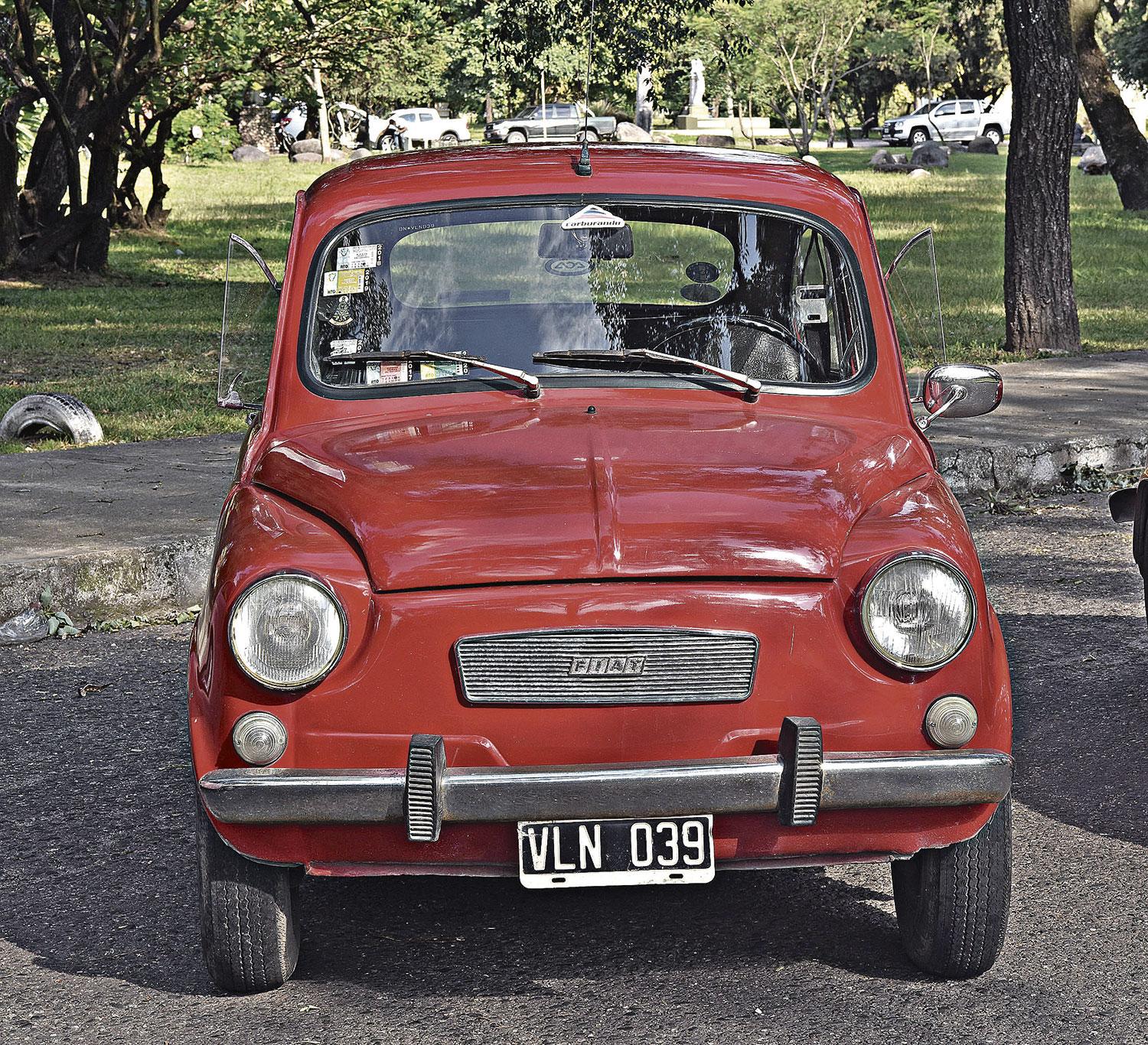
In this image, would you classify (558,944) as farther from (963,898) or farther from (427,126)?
(427,126)

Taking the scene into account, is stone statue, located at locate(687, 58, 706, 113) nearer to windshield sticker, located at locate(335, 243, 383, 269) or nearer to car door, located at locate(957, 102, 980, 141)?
car door, located at locate(957, 102, 980, 141)

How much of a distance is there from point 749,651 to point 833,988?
859 mm

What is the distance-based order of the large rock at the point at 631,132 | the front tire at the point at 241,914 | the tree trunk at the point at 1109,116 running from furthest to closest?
the large rock at the point at 631,132
the tree trunk at the point at 1109,116
the front tire at the point at 241,914

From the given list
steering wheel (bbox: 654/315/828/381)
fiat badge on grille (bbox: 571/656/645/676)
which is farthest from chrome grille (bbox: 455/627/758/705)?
steering wheel (bbox: 654/315/828/381)

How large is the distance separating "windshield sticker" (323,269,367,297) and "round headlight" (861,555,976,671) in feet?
5.79

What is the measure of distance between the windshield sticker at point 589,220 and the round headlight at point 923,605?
4.92ft

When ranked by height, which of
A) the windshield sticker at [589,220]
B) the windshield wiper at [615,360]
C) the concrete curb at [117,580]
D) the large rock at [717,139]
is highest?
the large rock at [717,139]

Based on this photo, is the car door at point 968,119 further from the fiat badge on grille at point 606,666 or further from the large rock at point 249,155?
the fiat badge on grille at point 606,666

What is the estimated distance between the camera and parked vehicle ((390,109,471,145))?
190 feet

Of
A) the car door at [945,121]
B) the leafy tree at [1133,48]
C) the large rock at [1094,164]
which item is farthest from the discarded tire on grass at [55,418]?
the car door at [945,121]

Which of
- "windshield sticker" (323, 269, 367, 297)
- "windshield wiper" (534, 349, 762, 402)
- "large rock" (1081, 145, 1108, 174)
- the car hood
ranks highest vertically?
"large rock" (1081, 145, 1108, 174)

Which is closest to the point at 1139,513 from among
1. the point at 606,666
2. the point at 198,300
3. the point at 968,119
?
the point at 606,666

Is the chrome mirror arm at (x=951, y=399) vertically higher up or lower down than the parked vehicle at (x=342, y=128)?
lower down

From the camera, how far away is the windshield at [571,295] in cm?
411
